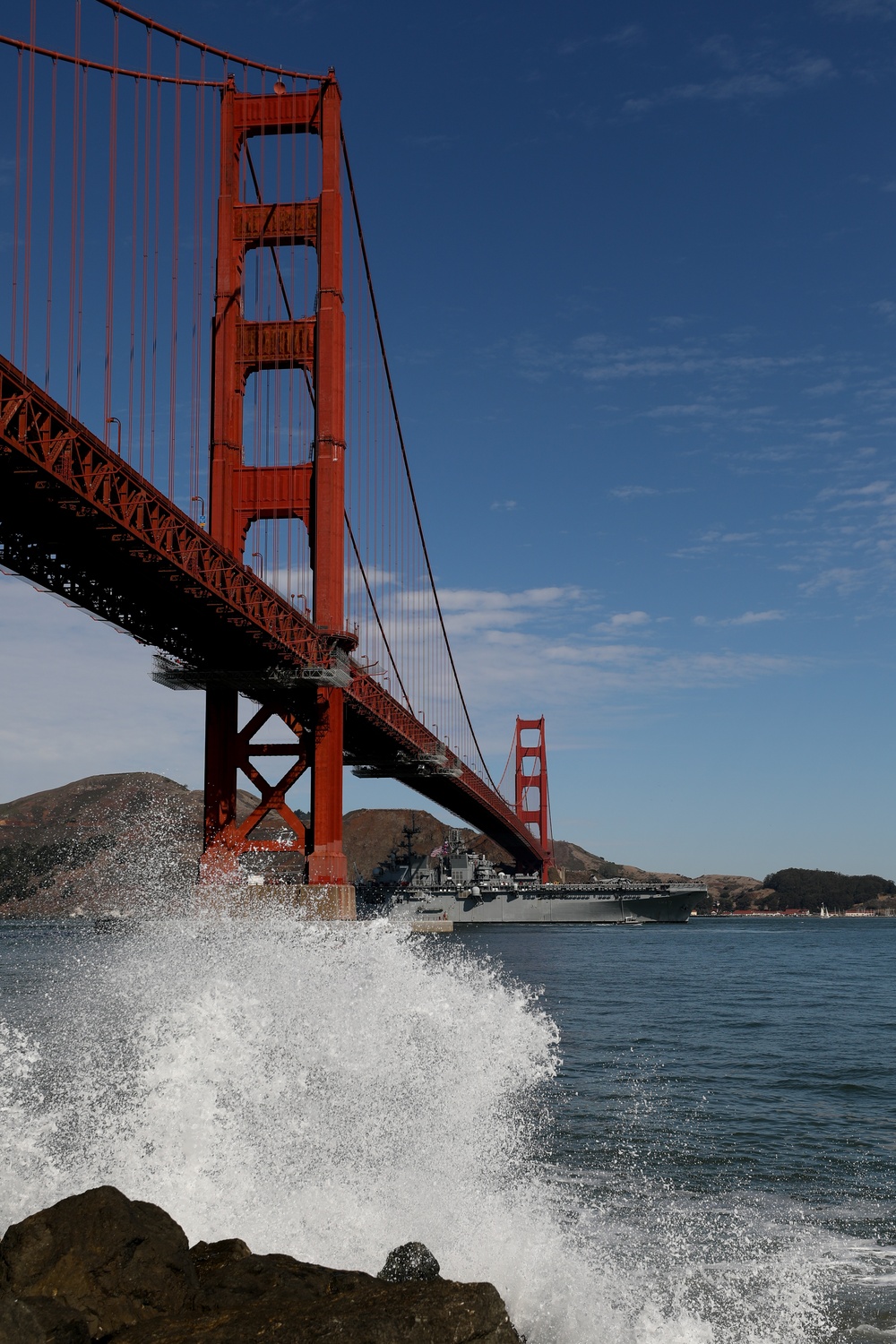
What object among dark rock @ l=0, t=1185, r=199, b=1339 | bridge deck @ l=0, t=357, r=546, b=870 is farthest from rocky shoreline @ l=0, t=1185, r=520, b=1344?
bridge deck @ l=0, t=357, r=546, b=870

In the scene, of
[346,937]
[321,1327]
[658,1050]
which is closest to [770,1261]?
[321,1327]

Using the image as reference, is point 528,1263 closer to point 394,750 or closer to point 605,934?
point 394,750

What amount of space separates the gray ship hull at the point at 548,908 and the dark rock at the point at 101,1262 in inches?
2542

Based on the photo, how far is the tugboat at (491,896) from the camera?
7481 centimetres

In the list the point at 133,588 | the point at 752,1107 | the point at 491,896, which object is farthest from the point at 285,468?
the point at 491,896

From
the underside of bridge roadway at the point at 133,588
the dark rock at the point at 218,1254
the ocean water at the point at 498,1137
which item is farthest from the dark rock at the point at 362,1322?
the underside of bridge roadway at the point at 133,588

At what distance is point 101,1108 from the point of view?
11289mm

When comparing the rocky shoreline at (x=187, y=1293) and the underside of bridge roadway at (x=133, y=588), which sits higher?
the underside of bridge roadway at (x=133, y=588)

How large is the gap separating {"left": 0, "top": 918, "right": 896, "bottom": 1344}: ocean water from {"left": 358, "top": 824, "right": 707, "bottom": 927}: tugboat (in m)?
52.8

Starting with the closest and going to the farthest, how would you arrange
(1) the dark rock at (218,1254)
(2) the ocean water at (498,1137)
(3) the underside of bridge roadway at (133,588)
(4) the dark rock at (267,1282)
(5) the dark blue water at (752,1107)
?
(4) the dark rock at (267,1282)
(1) the dark rock at (218,1254)
(2) the ocean water at (498,1137)
(5) the dark blue water at (752,1107)
(3) the underside of bridge roadway at (133,588)

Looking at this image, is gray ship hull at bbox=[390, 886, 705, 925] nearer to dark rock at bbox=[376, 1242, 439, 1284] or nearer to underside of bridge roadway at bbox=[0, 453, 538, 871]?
underside of bridge roadway at bbox=[0, 453, 538, 871]

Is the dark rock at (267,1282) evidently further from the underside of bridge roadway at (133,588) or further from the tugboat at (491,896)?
the tugboat at (491,896)

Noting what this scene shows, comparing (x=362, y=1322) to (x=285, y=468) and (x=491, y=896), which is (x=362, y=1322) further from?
(x=491, y=896)

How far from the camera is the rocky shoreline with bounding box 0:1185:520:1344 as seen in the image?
4672 mm
